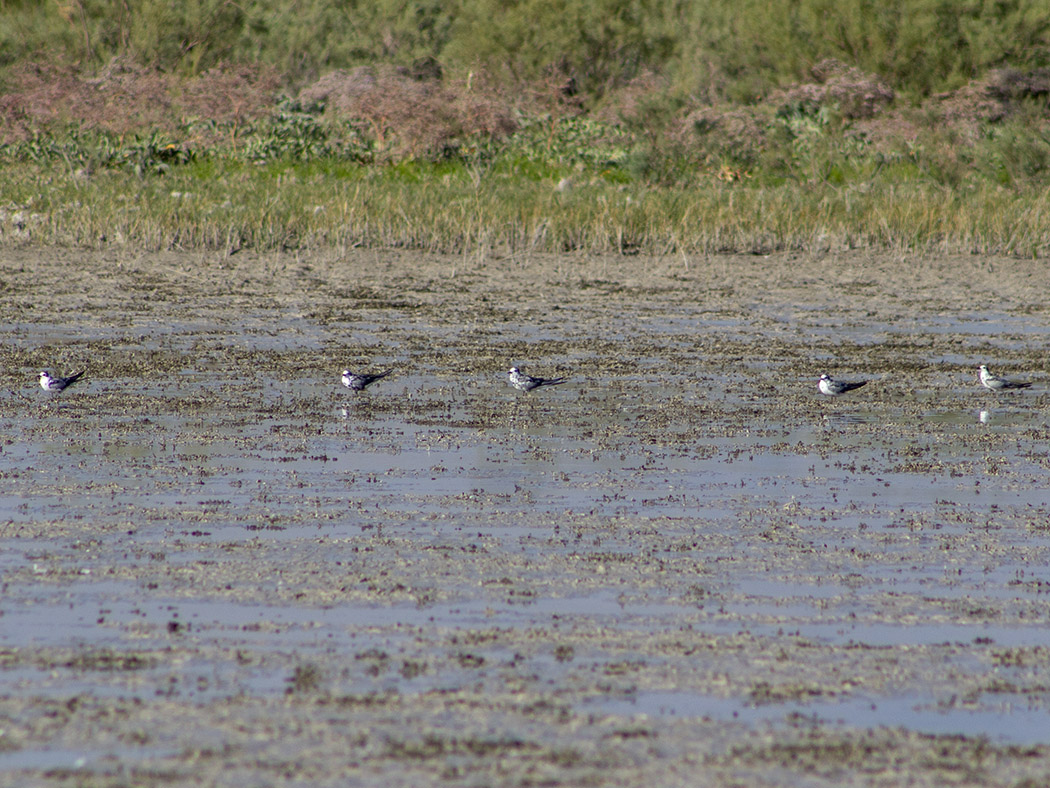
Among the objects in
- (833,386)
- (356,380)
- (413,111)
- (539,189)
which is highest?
(413,111)

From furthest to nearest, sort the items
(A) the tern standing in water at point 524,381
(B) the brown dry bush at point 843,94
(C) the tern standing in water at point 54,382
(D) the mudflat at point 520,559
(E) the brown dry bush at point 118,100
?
(B) the brown dry bush at point 843,94, (E) the brown dry bush at point 118,100, (A) the tern standing in water at point 524,381, (C) the tern standing in water at point 54,382, (D) the mudflat at point 520,559

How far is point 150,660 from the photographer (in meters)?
5.41

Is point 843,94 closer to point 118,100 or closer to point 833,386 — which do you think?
point 118,100

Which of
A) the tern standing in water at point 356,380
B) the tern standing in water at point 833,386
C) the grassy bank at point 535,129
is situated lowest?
the tern standing in water at point 833,386

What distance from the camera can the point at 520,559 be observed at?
699 cm

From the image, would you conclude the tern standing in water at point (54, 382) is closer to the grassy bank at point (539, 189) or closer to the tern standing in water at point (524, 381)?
the tern standing in water at point (524, 381)

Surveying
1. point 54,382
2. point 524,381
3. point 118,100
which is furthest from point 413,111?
point 54,382

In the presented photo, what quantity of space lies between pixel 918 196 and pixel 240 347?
513 inches

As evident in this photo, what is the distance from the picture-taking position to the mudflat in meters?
4.77

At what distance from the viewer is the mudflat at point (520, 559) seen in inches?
188

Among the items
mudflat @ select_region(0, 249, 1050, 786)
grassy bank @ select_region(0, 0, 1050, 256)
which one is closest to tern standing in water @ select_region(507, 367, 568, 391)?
mudflat @ select_region(0, 249, 1050, 786)

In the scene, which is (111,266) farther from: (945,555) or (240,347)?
(945,555)

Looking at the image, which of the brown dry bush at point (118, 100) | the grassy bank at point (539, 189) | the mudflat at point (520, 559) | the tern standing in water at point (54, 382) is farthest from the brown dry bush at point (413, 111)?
the tern standing in water at point (54, 382)

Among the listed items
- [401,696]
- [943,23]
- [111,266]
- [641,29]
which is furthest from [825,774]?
[641,29]
